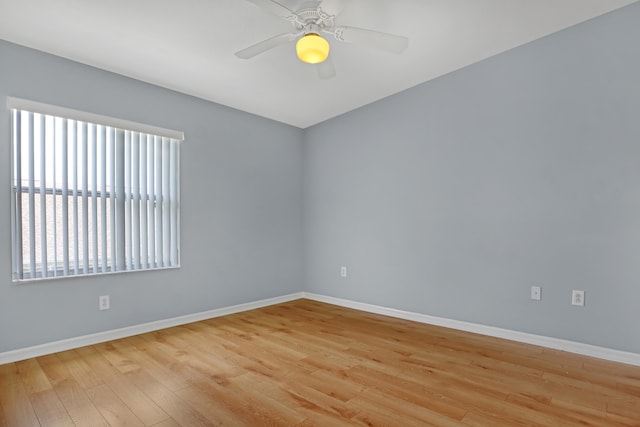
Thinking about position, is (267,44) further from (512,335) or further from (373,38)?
(512,335)

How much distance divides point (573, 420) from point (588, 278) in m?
1.28

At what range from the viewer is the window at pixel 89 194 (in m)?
2.48

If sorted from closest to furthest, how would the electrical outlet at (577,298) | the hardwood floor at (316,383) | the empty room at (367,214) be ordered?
the hardwood floor at (316,383) → the empty room at (367,214) → the electrical outlet at (577,298)

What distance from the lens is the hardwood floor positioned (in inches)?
68.2

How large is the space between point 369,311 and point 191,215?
7.35 ft

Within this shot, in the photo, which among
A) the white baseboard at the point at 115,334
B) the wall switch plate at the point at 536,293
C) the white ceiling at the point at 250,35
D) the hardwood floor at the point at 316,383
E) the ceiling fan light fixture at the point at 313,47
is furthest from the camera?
the wall switch plate at the point at 536,293

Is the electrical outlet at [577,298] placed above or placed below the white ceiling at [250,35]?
below

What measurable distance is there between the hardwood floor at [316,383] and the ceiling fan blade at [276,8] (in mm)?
2170

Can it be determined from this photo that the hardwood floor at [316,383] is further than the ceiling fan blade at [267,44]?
No

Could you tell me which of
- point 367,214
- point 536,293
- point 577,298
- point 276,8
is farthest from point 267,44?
point 577,298

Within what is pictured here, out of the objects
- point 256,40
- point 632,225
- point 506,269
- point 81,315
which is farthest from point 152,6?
point 632,225

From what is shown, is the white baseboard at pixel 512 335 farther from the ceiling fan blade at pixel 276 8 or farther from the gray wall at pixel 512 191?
the ceiling fan blade at pixel 276 8

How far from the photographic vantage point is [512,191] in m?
2.92

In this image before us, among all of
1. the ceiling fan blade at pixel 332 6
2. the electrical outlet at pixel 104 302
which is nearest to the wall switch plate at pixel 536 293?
the ceiling fan blade at pixel 332 6
